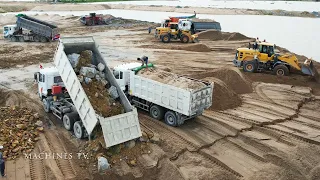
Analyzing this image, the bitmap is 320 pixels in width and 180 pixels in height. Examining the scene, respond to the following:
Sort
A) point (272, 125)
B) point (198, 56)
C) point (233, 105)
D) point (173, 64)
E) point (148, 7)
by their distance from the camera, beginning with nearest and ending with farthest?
point (272, 125) → point (233, 105) → point (173, 64) → point (198, 56) → point (148, 7)

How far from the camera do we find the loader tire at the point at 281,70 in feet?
82.1

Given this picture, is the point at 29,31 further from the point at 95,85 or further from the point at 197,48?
the point at 95,85

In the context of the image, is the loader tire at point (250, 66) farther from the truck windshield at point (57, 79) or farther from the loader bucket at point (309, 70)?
the truck windshield at point (57, 79)

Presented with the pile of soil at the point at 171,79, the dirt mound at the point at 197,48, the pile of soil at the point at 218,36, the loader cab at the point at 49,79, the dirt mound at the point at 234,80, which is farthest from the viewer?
the pile of soil at the point at 218,36

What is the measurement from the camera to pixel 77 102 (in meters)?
14.1

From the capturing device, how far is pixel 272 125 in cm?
1650

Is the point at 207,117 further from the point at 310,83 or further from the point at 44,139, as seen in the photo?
the point at 310,83

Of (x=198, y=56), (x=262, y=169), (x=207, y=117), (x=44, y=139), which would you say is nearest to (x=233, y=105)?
(x=207, y=117)

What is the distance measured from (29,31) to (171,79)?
2778 cm

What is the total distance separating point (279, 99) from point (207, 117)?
6016 millimetres

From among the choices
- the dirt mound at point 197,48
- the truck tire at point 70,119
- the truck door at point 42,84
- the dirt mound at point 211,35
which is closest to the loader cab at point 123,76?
the truck tire at point 70,119

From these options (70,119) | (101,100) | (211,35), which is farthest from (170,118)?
(211,35)

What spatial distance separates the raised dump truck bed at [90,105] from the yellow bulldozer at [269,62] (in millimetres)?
14139

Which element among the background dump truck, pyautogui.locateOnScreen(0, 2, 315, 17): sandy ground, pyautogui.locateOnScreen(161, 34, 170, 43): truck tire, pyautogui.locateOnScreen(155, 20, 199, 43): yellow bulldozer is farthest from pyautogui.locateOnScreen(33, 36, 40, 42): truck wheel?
pyautogui.locateOnScreen(0, 2, 315, 17): sandy ground
